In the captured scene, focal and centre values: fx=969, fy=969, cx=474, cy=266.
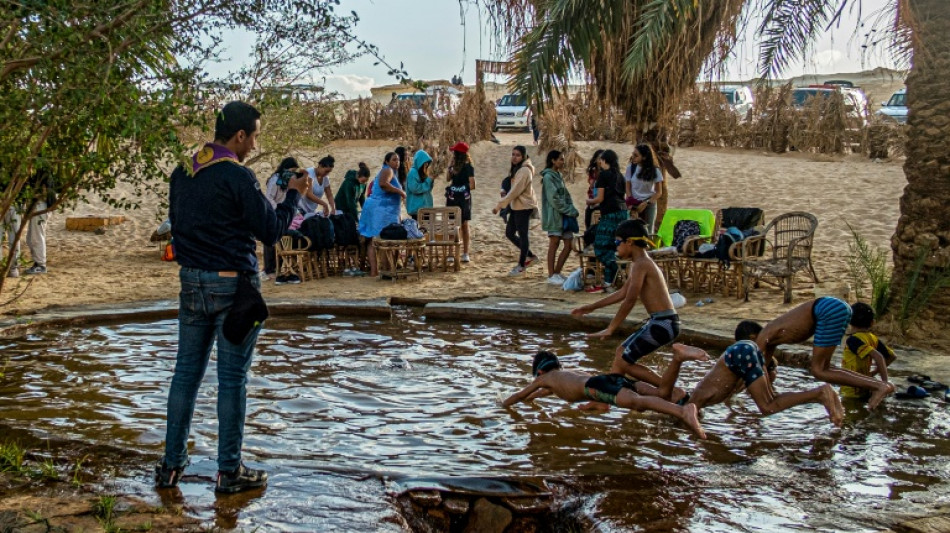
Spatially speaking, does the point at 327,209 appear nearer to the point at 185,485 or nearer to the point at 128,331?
the point at 128,331

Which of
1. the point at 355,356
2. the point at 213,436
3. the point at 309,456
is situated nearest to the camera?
the point at 309,456

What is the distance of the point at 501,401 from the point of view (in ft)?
24.3

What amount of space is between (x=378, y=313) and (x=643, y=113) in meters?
5.71

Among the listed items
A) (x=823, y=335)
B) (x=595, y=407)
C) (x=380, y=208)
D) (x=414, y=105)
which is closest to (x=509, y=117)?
(x=414, y=105)

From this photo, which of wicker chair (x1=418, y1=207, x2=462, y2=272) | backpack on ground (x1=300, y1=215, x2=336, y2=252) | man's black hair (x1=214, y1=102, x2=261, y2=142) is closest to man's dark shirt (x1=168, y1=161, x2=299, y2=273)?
man's black hair (x1=214, y1=102, x2=261, y2=142)

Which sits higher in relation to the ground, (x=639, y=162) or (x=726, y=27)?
(x=726, y=27)

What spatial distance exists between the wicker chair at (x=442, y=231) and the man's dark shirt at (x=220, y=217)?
29.7 feet

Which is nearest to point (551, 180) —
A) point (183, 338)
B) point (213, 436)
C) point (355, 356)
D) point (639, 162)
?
point (639, 162)

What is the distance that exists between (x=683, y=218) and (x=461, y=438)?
800 centimetres

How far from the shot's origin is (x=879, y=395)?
714 centimetres

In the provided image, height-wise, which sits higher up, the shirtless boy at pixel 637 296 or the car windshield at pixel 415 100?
the car windshield at pixel 415 100

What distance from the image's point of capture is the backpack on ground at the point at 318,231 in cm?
1349

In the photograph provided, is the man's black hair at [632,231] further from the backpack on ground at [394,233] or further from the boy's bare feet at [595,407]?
the backpack on ground at [394,233]

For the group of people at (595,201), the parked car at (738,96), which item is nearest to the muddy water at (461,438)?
the group of people at (595,201)
